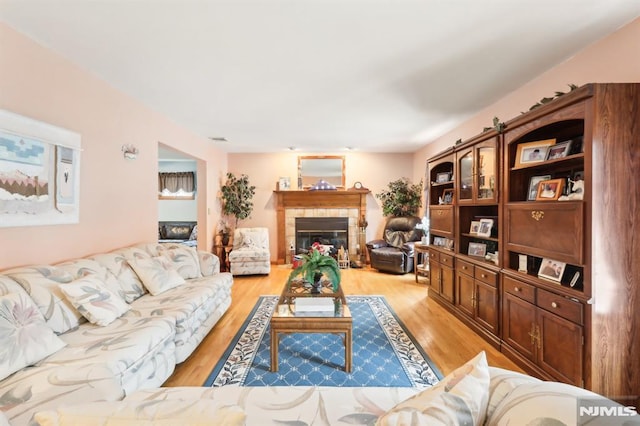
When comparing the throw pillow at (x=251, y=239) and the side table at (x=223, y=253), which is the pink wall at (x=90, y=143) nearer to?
the side table at (x=223, y=253)

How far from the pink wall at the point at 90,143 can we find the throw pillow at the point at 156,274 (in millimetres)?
468

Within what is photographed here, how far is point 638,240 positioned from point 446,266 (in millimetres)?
1888

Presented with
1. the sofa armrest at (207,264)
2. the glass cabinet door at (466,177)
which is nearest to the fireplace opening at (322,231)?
the sofa armrest at (207,264)

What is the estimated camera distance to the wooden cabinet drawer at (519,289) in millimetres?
2139

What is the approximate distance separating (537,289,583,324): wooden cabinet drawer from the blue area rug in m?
0.97

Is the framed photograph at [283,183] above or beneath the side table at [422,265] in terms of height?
above

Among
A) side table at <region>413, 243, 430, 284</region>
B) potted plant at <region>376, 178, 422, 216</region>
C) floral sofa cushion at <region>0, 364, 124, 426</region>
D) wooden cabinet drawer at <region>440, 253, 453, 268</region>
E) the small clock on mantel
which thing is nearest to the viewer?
floral sofa cushion at <region>0, 364, 124, 426</region>

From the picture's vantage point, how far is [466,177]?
10.4 ft

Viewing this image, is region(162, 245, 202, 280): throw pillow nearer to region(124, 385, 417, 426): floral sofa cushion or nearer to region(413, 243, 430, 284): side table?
region(124, 385, 417, 426): floral sofa cushion

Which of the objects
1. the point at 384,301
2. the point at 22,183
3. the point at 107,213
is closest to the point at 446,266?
the point at 384,301

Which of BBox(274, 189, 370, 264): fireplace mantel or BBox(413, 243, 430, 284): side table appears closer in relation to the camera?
BBox(413, 243, 430, 284): side table

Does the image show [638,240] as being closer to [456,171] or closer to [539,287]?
[539,287]

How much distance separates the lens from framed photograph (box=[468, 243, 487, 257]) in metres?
2.99

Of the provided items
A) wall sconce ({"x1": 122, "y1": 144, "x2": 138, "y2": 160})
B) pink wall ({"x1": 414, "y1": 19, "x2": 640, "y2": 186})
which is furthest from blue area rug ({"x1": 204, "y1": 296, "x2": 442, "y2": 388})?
pink wall ({"x1": 414, "y1": 19, "x2": 640, "y2": 186})
